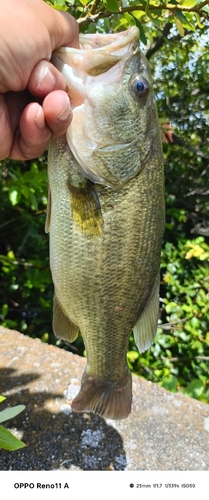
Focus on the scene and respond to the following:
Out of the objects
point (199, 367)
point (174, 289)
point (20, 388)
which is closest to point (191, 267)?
point (174, 289)

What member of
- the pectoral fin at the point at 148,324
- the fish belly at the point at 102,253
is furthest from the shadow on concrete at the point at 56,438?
the pectoral fin at the point at 148,324

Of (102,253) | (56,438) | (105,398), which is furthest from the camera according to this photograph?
(56,438)

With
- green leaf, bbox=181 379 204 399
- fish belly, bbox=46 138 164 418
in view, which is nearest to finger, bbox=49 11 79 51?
fish belly, bbox=46 138 164 418

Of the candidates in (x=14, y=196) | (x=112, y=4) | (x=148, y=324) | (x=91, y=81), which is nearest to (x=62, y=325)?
(x=148, y=324)

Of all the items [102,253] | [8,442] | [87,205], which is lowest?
[8,442]

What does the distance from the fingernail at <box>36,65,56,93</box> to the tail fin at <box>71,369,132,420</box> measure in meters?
1.06

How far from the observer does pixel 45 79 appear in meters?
1.27

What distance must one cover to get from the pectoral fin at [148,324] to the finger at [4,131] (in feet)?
2.23

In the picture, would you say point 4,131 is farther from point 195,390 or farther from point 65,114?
point 195,390

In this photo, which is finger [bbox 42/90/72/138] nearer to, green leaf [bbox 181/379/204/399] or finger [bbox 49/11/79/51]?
finger [bbox 49/11/79/51]

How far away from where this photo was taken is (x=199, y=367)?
13.6 feet

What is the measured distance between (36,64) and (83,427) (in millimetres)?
1884

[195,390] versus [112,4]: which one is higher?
[112,4]
